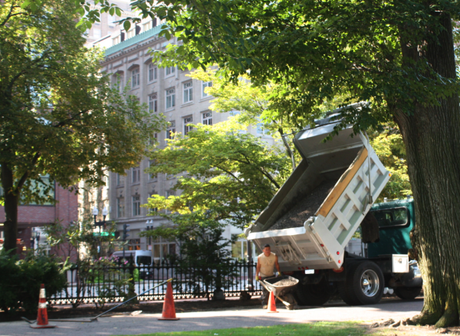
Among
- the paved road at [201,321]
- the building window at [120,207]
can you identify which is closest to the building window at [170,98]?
the building window at [120,207]

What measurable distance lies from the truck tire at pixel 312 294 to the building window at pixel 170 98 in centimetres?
3456

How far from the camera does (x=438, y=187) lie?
8.32 meters

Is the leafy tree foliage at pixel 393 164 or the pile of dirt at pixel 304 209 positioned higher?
the leafy tree foliage at pixel 393 164

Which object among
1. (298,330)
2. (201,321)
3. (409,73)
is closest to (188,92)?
(201,321)

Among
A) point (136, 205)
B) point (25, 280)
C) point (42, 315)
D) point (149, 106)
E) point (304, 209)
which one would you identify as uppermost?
point (149, 106)

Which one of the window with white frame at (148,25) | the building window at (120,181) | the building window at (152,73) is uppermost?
the window with white frame at (148,25)

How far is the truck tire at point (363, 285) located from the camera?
12.1m

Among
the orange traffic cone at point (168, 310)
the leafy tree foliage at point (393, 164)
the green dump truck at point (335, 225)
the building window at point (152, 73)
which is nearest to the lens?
the orange traffic cone at point (168, 310)

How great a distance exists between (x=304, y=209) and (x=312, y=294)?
2.51m

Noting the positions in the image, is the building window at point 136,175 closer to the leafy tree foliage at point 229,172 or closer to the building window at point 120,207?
the building window at point 120,207

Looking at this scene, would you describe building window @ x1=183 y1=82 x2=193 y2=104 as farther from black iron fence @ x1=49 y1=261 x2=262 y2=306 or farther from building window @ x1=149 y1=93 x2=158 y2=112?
black iron fence @ x1=49 y1=261 x2=262 y2=306

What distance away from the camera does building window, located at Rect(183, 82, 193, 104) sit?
4444cm

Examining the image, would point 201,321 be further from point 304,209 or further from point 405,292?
point 405,292

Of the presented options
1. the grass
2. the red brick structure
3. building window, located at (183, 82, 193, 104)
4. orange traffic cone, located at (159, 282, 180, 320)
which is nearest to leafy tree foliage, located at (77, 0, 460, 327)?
the grass
